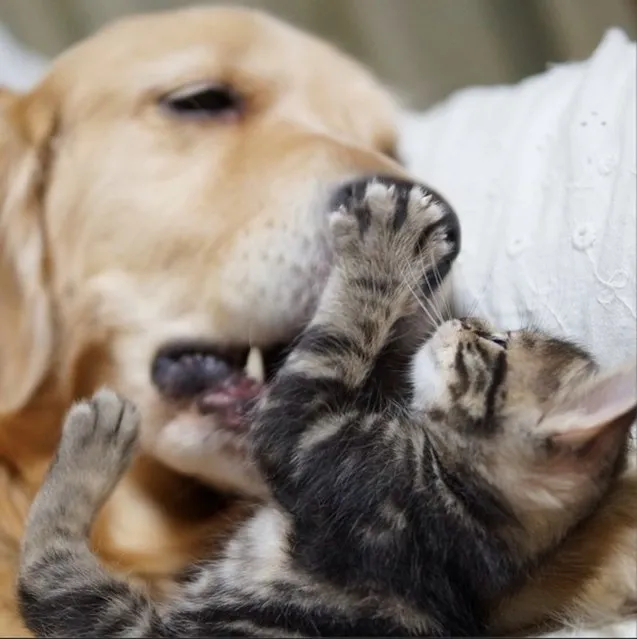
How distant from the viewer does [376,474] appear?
0.89 metres

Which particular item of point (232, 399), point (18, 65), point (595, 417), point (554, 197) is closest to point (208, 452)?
point (232, 399)

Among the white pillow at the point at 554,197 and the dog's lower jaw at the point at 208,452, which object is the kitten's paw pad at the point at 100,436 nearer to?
the dog's lower jaw at the point at 208,452

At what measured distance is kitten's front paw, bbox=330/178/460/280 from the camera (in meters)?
0.99

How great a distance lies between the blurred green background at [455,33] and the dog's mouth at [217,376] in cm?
92

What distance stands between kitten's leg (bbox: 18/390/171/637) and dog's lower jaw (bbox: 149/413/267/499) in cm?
9

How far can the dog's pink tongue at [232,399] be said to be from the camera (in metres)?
1.06

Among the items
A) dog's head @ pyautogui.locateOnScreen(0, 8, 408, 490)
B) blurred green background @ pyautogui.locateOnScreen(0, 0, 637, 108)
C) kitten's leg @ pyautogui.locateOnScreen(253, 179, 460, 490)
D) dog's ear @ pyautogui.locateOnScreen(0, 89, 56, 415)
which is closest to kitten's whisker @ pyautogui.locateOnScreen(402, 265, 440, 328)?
kitten's leg @ pyautogui.locateOnScreen(253, 179, 460, 490)

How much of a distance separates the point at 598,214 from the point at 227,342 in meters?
0.52

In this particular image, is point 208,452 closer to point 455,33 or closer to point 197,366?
point 197,366

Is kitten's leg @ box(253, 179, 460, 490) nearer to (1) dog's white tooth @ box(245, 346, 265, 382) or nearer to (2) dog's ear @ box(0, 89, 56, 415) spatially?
(1) dog's white tooth @ box(245, 346, 265, 382)

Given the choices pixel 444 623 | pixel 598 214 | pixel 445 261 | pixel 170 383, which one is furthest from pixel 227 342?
pixel 598 214

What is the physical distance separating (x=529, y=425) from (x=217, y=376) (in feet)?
1.31

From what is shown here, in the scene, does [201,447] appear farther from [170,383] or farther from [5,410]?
[5,410]

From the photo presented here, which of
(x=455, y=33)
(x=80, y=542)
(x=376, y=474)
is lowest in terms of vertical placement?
(x=80, y=542)
